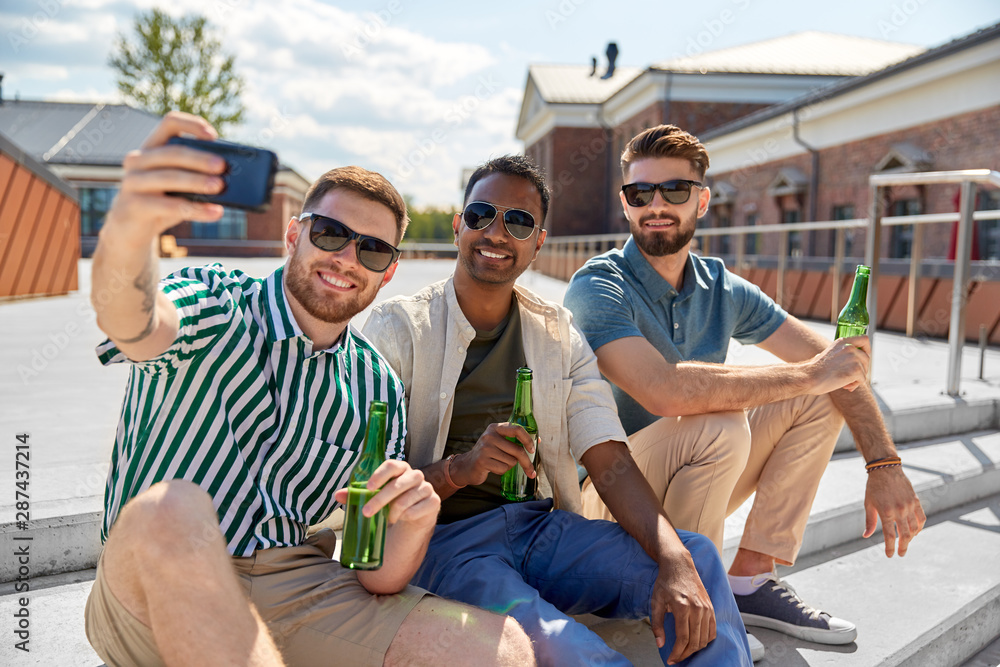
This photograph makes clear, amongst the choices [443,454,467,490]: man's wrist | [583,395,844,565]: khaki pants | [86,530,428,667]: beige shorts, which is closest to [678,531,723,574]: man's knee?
[583,395,844,565]: khaki pants

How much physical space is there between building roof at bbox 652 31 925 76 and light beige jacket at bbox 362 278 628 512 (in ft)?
71.2

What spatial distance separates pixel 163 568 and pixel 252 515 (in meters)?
0.31

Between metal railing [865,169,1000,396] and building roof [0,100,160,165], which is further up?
building roof [0,100,160,165]

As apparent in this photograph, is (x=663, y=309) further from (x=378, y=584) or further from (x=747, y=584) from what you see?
(x=378, y=584)

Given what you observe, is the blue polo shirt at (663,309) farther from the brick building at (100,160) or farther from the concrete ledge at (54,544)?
the brick building at (100,160)

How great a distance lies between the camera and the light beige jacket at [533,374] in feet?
7.72

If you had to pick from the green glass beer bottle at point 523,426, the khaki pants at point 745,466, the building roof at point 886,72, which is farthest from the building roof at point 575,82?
the green glass beer bottle at point 523,426

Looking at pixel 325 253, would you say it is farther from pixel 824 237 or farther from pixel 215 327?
pixel 824 237

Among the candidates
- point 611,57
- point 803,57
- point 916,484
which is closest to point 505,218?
point 916,484

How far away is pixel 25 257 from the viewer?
10.7 meters

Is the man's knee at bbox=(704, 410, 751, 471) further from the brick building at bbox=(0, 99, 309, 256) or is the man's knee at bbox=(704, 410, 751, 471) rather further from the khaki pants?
the brick building at bbox=(0, 99, 309, 256)

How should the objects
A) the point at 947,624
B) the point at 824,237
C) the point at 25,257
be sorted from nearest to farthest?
the point at 947,624, the point at 25,257, the point at 824,237

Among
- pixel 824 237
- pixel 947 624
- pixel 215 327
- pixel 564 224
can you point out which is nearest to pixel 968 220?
pixel 947 624

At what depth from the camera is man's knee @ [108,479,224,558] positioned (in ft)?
4.55
